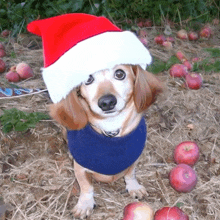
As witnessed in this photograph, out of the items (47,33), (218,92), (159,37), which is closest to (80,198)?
(47,33)

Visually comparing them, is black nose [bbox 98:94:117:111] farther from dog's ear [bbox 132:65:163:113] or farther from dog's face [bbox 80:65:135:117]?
dog's ear [bbox 132:65:163:113]

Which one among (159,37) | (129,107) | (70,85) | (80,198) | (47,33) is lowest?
(159,37)

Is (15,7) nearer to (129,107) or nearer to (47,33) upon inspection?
(47,33)

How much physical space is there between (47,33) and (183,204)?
1347mm

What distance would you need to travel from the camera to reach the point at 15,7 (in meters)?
4.26

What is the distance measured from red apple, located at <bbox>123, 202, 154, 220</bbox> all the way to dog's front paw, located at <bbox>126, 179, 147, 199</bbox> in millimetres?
262

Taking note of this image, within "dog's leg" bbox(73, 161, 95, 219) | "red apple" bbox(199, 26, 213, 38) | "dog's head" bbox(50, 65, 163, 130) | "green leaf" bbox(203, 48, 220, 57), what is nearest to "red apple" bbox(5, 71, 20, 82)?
"dog's leg" bbox(73, 161, 95, 219)

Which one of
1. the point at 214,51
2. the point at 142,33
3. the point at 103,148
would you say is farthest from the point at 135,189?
the point at 142,33

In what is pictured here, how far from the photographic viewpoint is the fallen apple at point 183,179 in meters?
2.03

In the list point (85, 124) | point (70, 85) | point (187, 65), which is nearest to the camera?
point (70, 85)

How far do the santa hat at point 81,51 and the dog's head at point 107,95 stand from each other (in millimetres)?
56

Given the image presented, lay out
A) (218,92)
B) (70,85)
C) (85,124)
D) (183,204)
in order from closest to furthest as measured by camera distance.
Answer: (70,85), (85,124), (183,204), (218,92)

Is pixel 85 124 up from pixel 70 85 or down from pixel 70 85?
down

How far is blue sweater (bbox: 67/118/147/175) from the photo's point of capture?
1755 millimetres
